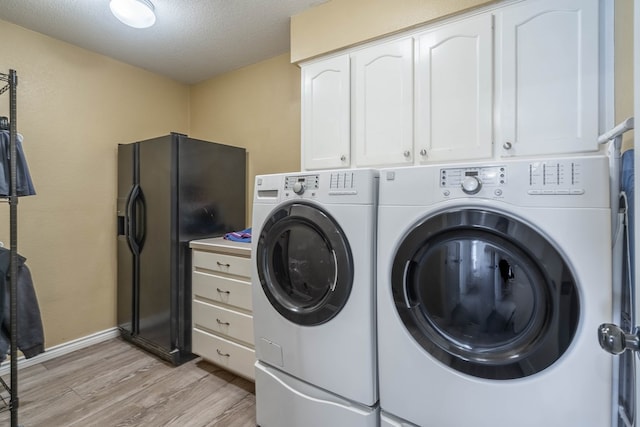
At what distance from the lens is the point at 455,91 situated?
144 centimetres

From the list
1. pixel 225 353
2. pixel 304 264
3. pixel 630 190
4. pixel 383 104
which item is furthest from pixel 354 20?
pixel 225 353

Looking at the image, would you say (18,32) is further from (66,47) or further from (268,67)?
(268,67)

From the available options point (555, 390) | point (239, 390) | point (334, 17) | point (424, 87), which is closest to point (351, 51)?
point (334, 17)

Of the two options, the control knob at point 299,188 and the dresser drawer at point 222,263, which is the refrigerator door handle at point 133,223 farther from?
the control knob at point 299,188

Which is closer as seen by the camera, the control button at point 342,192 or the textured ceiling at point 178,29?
the control button at point 342,192

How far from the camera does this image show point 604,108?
1174 mm

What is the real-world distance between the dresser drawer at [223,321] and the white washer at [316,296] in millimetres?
371

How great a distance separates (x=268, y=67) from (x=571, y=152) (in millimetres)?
2226

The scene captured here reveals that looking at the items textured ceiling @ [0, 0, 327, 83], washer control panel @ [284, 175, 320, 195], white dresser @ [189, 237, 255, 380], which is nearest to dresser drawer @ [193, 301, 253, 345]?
white dresser @ [189, 237, 255, 380]

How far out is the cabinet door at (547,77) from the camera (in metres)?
1.20

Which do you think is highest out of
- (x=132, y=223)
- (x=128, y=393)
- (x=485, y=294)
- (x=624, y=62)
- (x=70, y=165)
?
(x=624, y=62)

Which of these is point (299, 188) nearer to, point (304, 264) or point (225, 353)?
point (304, 264)

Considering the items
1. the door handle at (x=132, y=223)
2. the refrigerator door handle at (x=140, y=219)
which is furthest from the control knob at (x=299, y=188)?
the door handle at (x=132, y=223)

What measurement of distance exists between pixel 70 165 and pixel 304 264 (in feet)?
7.11
